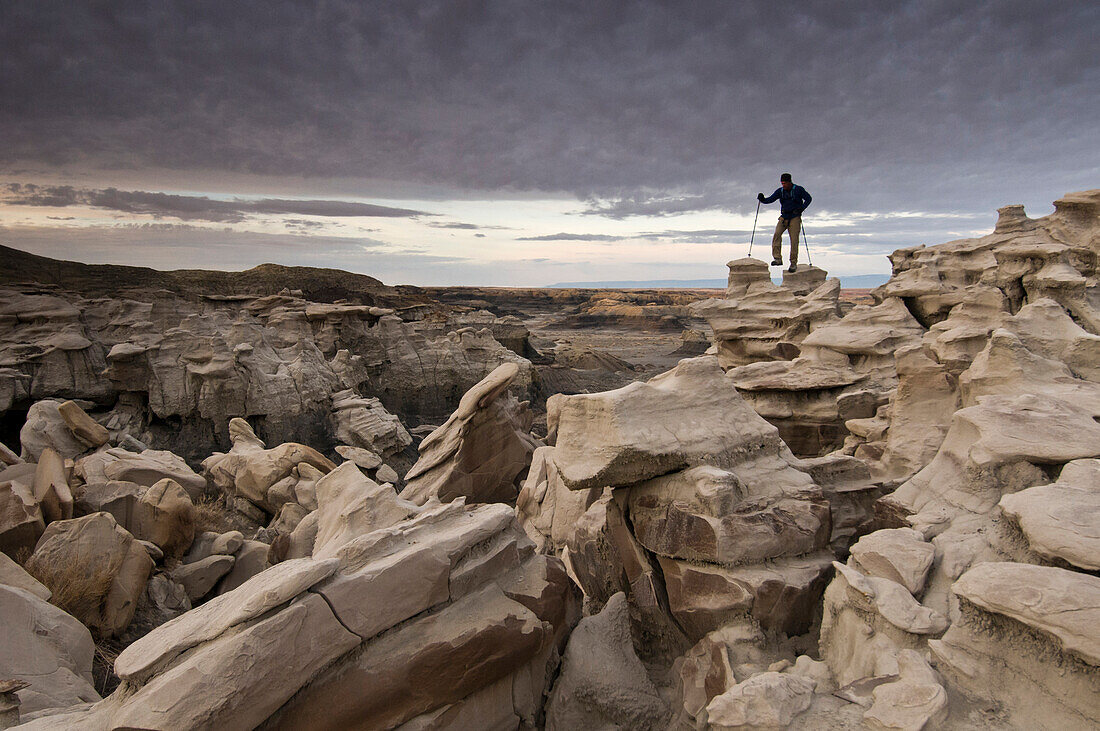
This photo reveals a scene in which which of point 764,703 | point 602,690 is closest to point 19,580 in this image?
point 602,690

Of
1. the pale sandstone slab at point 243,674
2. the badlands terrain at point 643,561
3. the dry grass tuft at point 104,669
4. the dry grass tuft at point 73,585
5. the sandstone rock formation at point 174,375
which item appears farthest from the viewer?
the sandstone rock formation at point 174,375

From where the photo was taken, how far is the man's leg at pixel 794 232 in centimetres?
1391

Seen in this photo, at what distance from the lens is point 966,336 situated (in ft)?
21.2

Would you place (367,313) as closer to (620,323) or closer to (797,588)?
(797,588)

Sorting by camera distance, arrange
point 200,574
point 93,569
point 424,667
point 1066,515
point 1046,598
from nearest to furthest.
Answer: point 1046,598, point 1066,515, point 424,667, point 93,569, point 200,574

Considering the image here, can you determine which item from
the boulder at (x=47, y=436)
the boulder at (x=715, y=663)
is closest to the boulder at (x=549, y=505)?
the boulder at (x=715, y=663)

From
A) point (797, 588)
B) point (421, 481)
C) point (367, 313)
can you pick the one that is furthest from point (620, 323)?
point (797, 588)

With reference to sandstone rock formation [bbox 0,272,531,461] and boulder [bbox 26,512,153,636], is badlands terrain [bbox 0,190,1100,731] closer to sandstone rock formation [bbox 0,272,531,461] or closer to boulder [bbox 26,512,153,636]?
boulder [bbox 26,512,153,636]

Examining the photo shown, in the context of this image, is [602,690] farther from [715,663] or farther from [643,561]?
[643,561]

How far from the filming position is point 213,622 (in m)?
3.06

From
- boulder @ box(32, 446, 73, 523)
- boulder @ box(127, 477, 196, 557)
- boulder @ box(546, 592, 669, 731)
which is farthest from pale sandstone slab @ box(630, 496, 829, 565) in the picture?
boulder @ box(32, 446, 73, 523)

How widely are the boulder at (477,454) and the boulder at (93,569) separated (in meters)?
3.36

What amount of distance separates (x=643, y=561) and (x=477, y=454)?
440cm

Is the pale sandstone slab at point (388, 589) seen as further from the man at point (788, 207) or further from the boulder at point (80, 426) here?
the man at point (788, 207)
